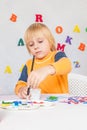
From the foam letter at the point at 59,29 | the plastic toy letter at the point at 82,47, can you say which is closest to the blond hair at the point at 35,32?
the foam letter at the point at 59,29

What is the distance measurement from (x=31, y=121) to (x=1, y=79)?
1364mm

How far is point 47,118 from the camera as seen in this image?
960mm

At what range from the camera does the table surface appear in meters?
0.86

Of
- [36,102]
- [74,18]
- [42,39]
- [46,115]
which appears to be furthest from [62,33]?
[46,115]

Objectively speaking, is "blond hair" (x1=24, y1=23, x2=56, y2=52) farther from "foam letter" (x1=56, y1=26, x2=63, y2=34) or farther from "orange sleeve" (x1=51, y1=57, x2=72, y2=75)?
"orange sleeve" (x1=51, y1=57, x2=72, y2=75)

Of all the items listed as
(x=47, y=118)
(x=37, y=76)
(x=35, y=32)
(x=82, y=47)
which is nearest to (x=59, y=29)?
(x=82, y=47)

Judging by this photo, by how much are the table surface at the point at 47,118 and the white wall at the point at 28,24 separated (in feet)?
3.81

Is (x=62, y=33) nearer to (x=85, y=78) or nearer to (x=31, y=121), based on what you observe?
(x=85, y=78)

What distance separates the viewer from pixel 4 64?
2260 millimetres

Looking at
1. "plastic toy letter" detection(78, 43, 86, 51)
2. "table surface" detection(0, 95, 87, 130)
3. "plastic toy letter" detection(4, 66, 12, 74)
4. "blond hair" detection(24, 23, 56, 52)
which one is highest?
"blond hair" detection(24, 23, 56, 52)

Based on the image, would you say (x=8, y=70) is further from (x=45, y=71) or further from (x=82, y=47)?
(x=45, y=71)

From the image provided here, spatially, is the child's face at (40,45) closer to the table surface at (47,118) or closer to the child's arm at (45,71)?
the child's arm at (45,71)

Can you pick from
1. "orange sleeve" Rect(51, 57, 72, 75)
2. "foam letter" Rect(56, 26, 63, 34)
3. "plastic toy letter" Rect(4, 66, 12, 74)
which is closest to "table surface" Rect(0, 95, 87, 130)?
"orange sleeve" Rect(51, 57, 72, 75)

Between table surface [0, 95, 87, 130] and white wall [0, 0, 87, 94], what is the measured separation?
3.81 feet
